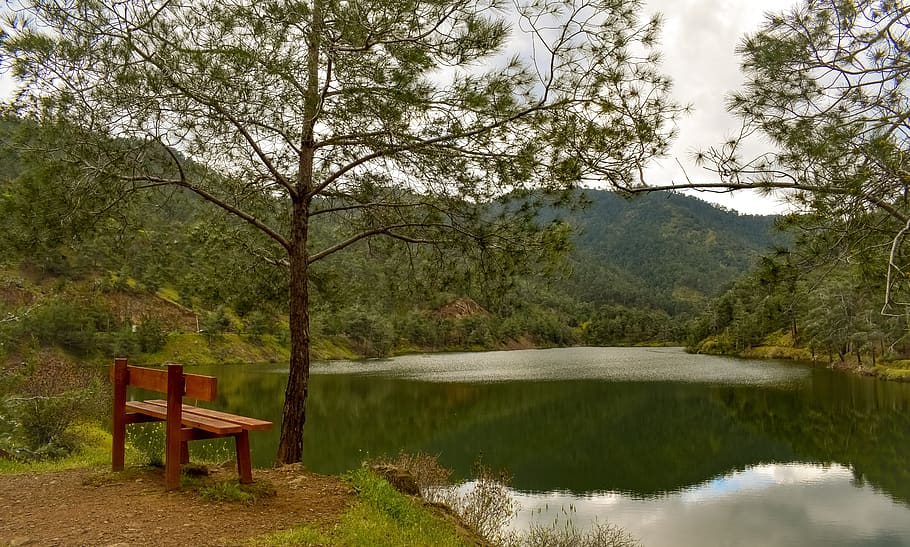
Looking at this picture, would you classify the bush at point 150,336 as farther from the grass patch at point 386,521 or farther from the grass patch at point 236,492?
the grass patch at point 236,492

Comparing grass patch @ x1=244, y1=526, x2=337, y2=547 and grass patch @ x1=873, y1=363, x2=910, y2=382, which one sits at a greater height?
grass patch @ x1=244, y1=526, x2=337, y2=547

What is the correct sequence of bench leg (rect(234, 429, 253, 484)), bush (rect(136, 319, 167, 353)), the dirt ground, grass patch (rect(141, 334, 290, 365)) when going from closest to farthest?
the dirt ground → bench leg (rect(234, 429, 253, 484)) → bush (rect(136, 319, 167, 353)) → grass patch (rect(141, 334, 290, 365))

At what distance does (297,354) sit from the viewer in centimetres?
758

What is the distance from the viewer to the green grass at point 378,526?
15.1 feet

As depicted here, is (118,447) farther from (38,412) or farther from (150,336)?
(150,336)

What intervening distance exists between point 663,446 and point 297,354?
17427 millimetres

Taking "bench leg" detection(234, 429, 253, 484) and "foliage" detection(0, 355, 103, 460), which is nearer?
"bench leg" detection(234, 429, 253, 484)

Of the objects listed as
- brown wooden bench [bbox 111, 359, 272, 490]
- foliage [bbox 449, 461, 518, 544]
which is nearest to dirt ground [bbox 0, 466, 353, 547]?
brown wooden bench [bbox 111, 359, 272, 490]

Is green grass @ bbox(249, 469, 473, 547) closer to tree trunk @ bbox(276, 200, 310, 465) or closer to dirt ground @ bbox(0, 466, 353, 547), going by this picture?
dirt ground @ bbox(0, 466, 353, 547)

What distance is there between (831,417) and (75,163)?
1129 inches

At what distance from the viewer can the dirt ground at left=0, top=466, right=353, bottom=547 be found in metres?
4.35

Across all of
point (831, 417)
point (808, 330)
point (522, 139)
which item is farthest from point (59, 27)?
point (808, 330)

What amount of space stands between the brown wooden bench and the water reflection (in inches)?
309

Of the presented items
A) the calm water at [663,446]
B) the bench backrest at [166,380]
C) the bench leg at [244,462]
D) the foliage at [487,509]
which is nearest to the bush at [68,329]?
the calm water at [663,446]
